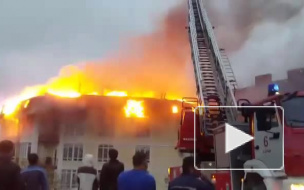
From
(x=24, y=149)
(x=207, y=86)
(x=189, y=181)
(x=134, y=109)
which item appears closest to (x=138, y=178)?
(x=189, y=181)

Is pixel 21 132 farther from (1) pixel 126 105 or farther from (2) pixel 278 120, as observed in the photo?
(2) pixel 278 120

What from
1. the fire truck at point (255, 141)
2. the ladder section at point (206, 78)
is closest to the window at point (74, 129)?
the ladder section at point (206, 78)

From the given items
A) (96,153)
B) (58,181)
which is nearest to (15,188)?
(58,181)

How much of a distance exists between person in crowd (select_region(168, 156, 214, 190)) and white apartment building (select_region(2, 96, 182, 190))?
80.4 feet

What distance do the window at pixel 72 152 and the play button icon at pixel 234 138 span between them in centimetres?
2404

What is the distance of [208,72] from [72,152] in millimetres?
21053

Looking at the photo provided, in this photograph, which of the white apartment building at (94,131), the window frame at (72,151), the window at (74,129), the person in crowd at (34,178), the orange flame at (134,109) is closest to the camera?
the person in crowd at (34,178)

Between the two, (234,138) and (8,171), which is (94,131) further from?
(8,171)

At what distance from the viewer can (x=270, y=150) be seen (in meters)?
6.25

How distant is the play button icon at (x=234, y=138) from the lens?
7.02m

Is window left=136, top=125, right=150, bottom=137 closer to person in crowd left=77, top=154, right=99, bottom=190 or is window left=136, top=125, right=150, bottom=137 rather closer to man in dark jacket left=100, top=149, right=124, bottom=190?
person in crowd left=77, top=154, right=99, bottom=190

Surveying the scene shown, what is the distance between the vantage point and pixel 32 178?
18.2ft

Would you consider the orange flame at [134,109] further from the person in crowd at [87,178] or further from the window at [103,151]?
the person in crowd at [87,178]

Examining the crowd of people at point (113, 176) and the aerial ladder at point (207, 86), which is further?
the aerial ladder at point (207, 86)
